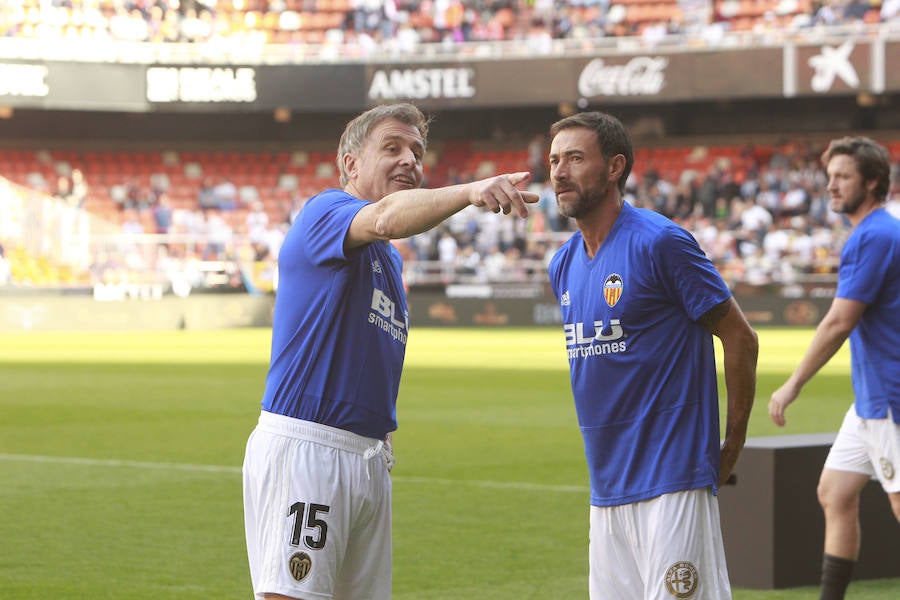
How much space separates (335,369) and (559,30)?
3596 centimetres

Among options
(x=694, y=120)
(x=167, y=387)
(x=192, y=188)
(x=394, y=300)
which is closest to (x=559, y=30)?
(x=694, y=120)

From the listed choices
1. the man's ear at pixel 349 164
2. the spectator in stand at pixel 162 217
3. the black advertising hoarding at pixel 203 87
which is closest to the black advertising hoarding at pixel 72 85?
the black advertising hoarding at pixel 203 87

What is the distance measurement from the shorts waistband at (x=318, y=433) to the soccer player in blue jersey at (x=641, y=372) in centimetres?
74

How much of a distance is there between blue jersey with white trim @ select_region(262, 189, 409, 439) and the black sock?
292 centimetres

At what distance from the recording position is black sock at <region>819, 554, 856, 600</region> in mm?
6301

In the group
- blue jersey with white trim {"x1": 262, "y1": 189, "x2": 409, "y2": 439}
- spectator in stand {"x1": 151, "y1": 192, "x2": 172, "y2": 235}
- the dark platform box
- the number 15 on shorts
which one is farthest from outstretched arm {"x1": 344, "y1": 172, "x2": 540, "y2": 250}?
spectator in stand {"x1": 151, "y1": 192, "x2": 172, "y2": 235}

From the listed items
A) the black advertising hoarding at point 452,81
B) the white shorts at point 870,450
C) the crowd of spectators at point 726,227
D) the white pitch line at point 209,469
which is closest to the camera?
the white shorts at point 870,450

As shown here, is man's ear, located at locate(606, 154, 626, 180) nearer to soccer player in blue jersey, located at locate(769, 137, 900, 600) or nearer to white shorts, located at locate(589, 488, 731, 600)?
white shorts, located at locate(589, 488, 731, 600)

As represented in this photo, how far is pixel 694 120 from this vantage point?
40.2 m

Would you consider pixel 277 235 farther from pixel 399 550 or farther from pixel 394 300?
pixel 394 300

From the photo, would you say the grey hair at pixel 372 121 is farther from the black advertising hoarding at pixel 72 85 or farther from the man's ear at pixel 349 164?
the black advertising hoarding at pixel 72 85

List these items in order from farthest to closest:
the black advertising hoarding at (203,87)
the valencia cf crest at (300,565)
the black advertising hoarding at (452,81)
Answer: the black advertising hoarding at (203,87), the black advertising hoarding at (452,81), the valencia cf crest at (300,565)

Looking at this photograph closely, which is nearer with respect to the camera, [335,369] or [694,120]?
[335,369]

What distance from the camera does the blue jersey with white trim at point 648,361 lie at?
13.8 feet
